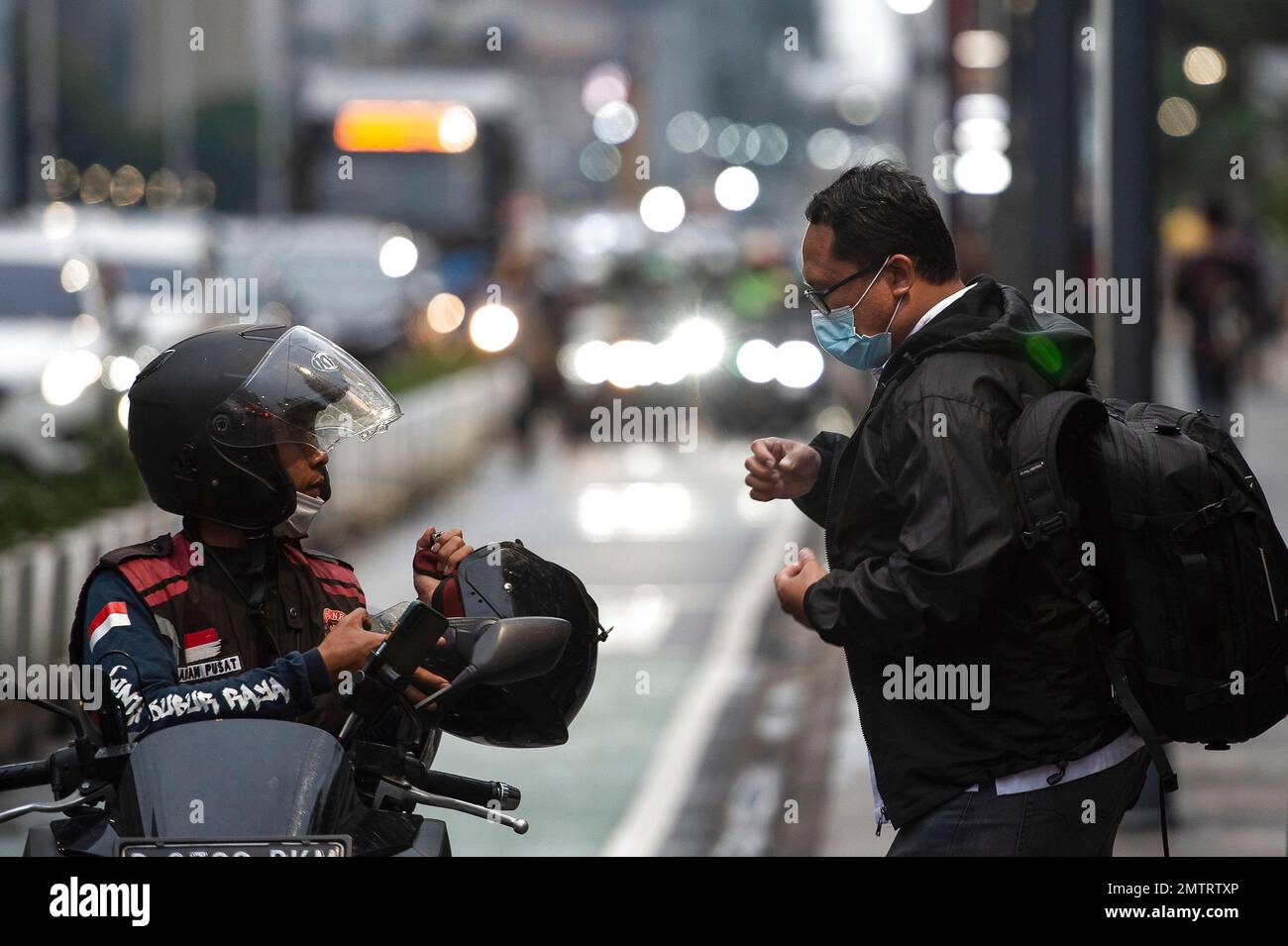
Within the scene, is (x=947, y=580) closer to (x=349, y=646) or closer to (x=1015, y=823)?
(x=1015, y=823)

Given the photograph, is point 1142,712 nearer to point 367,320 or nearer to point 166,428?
point 166,428

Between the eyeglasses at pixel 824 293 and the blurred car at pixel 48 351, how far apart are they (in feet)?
35.4

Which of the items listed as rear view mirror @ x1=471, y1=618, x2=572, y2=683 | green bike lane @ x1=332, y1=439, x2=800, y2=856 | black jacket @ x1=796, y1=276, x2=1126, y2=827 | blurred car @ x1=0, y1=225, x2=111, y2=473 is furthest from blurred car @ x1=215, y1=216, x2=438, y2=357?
rear view mirror @ x1=471, y1=618, x2=572, y2=683

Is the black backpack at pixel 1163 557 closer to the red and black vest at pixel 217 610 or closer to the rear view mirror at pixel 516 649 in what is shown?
the rear view mirror at pixel 516 649

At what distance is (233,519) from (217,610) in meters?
0.15

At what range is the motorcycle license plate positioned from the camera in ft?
9.17

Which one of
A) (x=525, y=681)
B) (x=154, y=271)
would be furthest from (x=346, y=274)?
(x=525, y=681)

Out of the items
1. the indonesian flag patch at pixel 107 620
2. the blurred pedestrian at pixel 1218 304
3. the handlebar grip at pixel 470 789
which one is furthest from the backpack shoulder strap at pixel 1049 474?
the blurred pedestrian at pixel 1218 304

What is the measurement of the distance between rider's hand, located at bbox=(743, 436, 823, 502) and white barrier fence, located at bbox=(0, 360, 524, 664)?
267 cm

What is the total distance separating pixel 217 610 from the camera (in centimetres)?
331

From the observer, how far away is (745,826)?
326 inches

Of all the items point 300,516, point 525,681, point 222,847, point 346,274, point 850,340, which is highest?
point 850,340

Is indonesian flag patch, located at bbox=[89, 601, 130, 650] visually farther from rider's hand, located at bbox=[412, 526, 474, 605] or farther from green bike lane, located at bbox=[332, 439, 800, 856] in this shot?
green bike lane, located at bbox=[332, 439, 800, 856]

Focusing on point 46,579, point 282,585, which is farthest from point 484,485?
point 282,585
